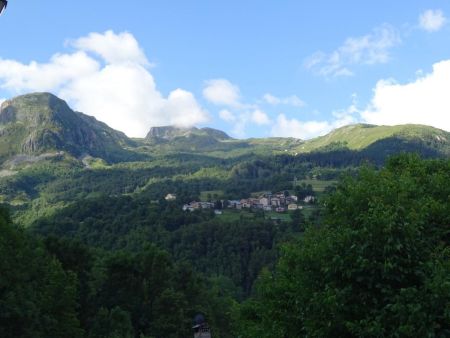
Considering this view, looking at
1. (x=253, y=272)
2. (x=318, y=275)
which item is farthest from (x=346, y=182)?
(x=253, y=272)

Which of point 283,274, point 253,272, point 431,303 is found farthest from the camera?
point 253,272

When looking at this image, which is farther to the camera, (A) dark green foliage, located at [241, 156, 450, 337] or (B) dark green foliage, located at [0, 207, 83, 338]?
(B) dark green foliage, located at [0, 207, 83, 338]

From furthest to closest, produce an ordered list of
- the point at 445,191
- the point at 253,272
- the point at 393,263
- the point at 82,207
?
the point at 82,207 < the point at 253,272 < the point at 445,191 < the point at 393,263

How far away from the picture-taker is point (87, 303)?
55688mm

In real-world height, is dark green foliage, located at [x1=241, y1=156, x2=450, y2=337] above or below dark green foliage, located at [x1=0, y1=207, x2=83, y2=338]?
above

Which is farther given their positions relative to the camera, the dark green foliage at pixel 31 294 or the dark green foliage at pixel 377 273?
the dark green foliage at pixel 31 294

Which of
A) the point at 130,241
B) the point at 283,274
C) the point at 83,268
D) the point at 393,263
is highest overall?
the point at 393,263

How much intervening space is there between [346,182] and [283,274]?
494 centimetres

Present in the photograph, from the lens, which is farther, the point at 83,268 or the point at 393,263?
the point at 83,268

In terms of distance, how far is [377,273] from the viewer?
12383 millimetres

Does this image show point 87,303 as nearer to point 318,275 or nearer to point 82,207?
point 318,275

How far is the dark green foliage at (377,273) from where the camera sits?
11219mm

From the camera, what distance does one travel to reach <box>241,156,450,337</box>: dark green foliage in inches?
442

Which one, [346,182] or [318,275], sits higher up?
[346,182]
